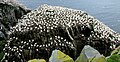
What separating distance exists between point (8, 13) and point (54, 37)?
8.43 ft

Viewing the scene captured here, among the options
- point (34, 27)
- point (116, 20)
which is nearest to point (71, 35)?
point (34, 27)

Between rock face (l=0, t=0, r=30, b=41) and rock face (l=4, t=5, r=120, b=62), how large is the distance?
1.65 ft

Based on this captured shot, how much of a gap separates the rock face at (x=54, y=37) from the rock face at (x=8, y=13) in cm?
50

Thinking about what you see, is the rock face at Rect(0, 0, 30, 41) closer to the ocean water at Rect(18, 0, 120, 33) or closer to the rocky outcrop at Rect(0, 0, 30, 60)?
the rocky outcrop at Rect(0, 0, 30, 60)

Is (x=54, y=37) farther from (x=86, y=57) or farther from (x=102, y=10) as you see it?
(x=102, y=10)

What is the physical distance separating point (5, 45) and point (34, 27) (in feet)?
3.65

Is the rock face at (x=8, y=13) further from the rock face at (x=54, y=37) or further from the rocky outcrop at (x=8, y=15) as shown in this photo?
the rock face at (x=54, y=37)

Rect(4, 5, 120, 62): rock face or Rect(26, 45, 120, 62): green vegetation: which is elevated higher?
Rect(26, 45, 120, 62): green vegetation

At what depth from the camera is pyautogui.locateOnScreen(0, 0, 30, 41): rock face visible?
13.5m

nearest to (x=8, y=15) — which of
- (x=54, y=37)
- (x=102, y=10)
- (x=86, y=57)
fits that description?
(x=54, y=37)

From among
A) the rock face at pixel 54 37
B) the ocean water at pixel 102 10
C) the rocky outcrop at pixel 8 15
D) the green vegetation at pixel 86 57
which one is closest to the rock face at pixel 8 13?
the rocky outcrop at pixel 8 15

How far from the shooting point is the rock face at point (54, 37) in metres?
11.7

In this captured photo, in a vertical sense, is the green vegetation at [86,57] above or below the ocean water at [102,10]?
above

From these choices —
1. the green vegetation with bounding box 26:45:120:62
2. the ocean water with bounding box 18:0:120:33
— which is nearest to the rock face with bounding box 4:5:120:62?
the green vegetation with bounding box 26:45:120:62
